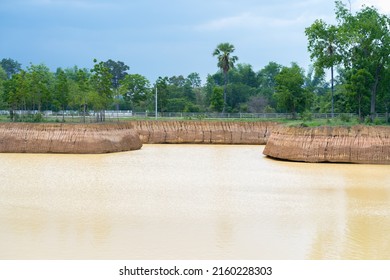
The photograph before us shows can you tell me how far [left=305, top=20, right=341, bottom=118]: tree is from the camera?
57719 millimetres

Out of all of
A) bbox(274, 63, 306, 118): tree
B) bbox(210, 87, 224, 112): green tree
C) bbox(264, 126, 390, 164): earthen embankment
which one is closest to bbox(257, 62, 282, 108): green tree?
bbox(210, 87, 224, 112): green tree

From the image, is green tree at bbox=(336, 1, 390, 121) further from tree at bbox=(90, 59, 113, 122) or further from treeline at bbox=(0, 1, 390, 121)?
tree at bbox=(90, 59, 113, 122)

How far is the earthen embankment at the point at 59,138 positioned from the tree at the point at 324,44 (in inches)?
953

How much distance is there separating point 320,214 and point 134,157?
24.9 meters

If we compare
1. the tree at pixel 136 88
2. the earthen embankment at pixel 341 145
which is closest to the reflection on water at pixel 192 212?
the earthen embankment at pixel 341 145

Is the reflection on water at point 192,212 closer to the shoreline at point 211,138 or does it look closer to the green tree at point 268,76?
the shoreline at point 211,138

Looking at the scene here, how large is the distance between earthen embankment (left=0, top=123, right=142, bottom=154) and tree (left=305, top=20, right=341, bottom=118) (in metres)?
24.2

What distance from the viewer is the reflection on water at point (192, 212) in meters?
15.5

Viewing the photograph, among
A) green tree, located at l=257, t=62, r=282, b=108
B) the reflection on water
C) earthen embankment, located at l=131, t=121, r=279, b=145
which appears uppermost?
green tree, located at l=257, t=62, r=282, b=108

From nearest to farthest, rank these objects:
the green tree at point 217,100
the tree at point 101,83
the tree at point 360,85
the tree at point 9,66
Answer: the tree at point 360,85, the tree at point 101,83, the green tree at point 217,100, the tree at point 9,66

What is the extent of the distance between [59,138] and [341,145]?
2331 centimetres

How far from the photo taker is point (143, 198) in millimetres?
24016
